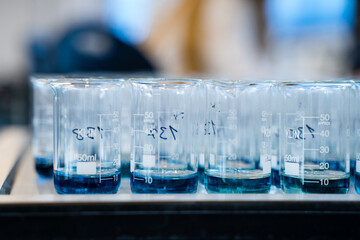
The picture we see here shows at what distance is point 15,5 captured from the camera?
6.89 m

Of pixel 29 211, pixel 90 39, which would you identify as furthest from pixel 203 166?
pixel 90 39

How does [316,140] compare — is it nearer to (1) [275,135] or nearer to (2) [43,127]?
(1) [275,135]

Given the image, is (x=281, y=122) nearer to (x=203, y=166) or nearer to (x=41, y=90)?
(x=203, y=166)

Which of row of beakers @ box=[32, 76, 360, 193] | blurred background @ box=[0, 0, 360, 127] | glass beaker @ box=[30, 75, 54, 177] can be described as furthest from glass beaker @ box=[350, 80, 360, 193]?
blurred background @ box=[0, 0, 360, 127]

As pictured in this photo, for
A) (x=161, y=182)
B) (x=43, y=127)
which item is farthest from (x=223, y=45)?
(x=161, y=182)

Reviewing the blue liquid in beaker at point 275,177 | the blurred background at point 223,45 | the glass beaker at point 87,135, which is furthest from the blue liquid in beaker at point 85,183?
the blurred background at point 223,45

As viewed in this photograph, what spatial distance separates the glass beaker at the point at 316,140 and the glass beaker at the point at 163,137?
0.21 meters

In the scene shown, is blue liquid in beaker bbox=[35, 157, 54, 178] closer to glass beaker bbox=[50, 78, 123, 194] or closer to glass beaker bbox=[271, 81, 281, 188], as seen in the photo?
glass beaker bbox=[50, 78, 123, 194]

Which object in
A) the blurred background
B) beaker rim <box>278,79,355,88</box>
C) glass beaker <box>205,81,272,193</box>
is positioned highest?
the blurred background

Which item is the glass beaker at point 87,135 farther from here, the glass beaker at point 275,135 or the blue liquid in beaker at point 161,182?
the glass beaker at point 275,135

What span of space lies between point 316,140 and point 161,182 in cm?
35

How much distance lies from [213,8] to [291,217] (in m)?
3.90

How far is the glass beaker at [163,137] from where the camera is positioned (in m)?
0.91

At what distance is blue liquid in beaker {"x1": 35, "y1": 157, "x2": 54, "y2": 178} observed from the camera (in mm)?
1134
